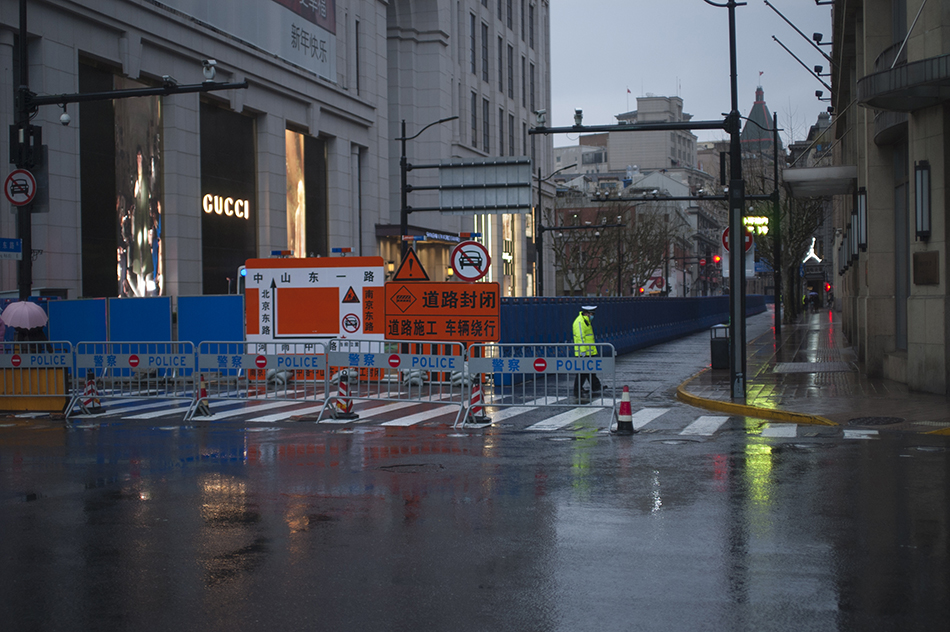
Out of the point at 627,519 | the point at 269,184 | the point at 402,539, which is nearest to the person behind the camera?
the point at 402,539

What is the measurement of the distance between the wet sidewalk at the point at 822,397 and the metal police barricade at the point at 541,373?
2164mm

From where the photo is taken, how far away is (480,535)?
7.57m

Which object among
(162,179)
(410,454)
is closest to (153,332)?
(162,179)

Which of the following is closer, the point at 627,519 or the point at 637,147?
the point at 627,519

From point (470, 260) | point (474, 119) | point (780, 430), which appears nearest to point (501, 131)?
point (474, 119)

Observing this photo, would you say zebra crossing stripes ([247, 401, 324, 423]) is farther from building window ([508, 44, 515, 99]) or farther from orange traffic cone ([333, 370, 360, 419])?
building window ([508, 44, 515, 99])

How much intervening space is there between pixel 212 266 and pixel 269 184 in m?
5.07

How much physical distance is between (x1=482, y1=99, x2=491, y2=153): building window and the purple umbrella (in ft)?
175

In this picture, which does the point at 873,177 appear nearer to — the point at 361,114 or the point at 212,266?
the point at 212,266

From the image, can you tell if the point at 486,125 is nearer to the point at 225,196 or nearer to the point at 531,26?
the point at 531,26

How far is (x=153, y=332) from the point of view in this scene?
23.7 meters

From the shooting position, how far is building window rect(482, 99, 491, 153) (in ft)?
225

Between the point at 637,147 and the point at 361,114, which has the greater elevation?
the point at 637,147

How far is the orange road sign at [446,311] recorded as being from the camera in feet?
68.6
